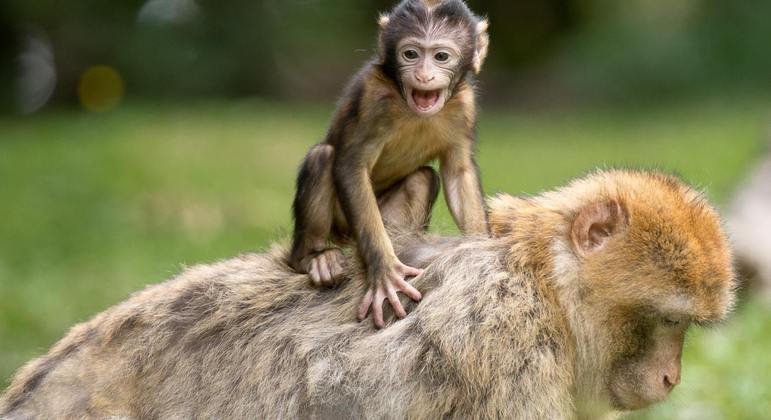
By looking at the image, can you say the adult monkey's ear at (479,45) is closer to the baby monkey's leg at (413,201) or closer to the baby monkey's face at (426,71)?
the baby monkey's face at (426,71)

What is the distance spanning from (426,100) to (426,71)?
0.44 ft

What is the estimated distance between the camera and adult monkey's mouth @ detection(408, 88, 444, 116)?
5.39 metres

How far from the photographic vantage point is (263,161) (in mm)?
15148

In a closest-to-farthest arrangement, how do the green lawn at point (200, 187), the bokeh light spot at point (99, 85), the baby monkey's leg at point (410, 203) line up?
the baby monkey's leg at point (410, 203) < the green lawn at point (200, 187) < the bokeh light spot at point (99, 85)

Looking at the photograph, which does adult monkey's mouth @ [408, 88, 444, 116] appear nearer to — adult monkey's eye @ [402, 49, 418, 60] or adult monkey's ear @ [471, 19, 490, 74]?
adult monkey's eye @ [402, 49, 418, 60]

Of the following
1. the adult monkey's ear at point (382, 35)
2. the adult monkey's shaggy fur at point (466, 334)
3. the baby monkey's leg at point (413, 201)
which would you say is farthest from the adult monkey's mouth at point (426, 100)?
the adult monkey's shaggy fur at point (466, 334)

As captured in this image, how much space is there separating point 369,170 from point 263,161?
382 inches

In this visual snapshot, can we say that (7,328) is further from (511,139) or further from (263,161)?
(511,139)

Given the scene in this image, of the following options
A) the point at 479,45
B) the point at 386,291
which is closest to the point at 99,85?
the point at 479,45

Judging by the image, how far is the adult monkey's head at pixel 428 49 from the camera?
541cm

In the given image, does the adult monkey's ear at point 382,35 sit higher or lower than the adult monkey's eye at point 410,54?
higher

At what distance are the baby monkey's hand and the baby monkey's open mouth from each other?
693 millimetres

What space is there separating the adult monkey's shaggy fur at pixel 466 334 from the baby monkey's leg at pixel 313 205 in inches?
7.6

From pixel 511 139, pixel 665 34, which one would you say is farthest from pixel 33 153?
pixel 665 34
